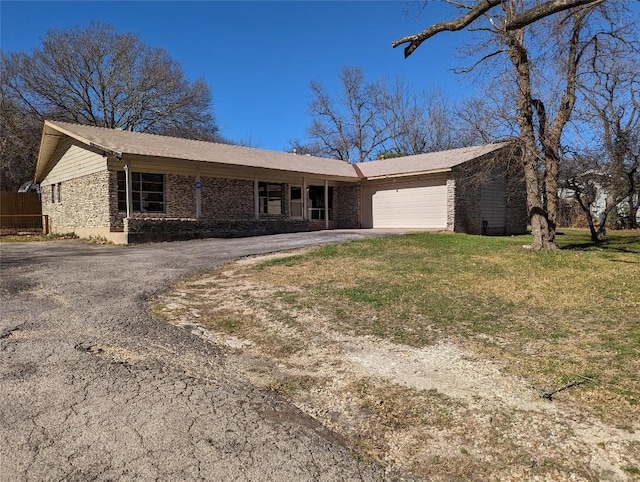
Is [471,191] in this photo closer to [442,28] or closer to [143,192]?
[143,192]

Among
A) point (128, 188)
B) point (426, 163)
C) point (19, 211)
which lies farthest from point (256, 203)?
point (19, 211)

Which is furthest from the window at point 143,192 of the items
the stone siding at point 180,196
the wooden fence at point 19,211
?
the wooden fence at point 19,211

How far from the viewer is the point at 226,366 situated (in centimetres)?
406

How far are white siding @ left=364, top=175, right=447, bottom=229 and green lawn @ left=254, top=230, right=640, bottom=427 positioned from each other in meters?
8.78

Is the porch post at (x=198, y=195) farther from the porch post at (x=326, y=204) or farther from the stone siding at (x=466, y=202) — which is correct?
the stone siding at (x=466, y=202)

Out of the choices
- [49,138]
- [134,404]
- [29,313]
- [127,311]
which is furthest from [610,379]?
[49,138]

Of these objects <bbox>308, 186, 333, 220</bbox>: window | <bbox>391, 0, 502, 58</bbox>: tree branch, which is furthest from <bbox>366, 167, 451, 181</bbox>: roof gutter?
<bbox>391, 0, 502, 58</bbox>: tree branch

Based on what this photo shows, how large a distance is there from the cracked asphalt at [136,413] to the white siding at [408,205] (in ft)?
54.4

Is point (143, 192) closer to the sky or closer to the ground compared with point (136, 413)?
closer to the sky

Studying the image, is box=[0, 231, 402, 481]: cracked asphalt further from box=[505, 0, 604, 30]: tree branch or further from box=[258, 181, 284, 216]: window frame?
box=[258, 181, 284, 216]: window frame

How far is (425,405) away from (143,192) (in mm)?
16119

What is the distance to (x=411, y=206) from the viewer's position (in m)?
21.5

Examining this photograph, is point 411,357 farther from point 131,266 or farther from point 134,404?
point 131,266

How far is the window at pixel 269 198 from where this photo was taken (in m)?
21.1
